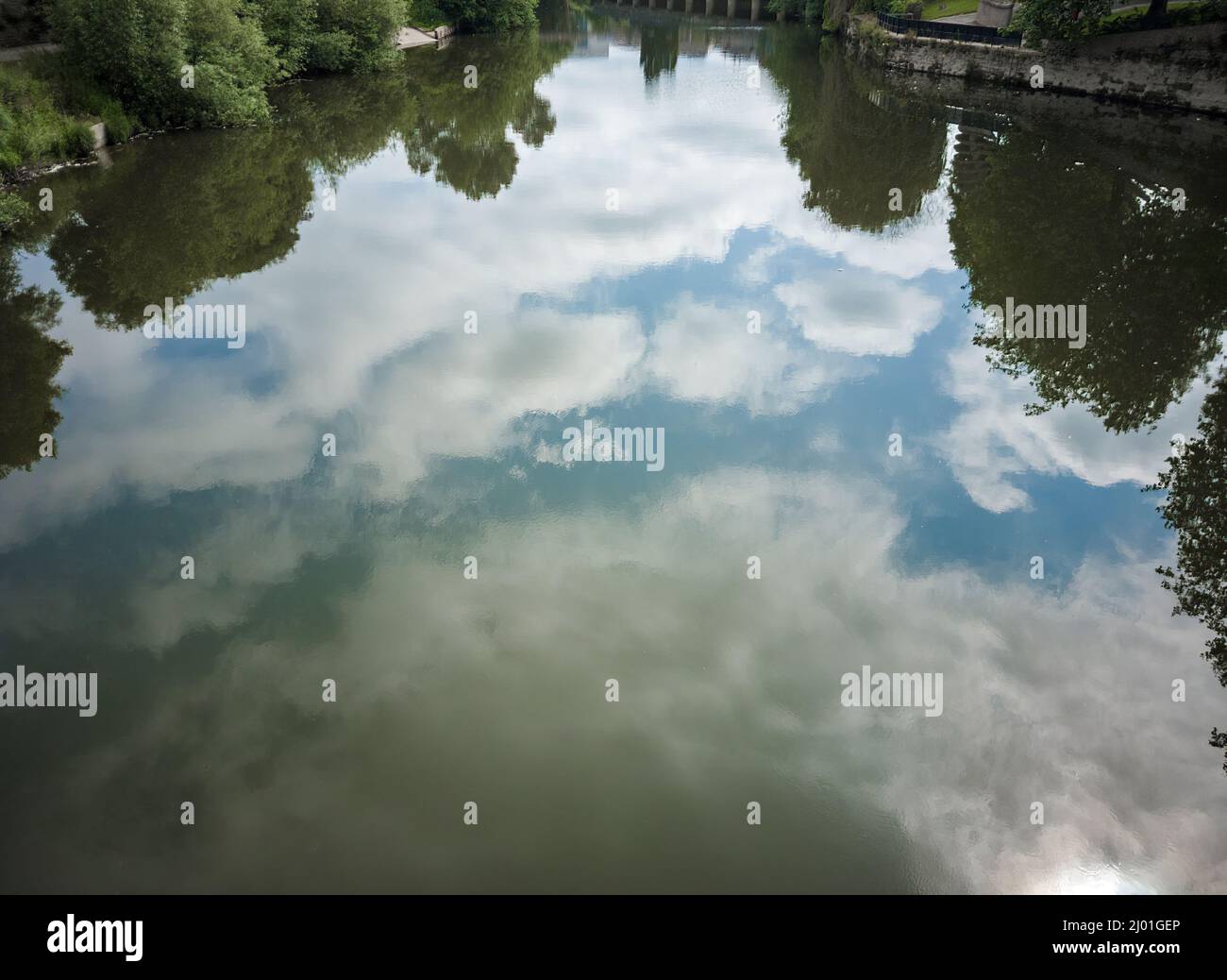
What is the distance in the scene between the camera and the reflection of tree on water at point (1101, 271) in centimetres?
1411

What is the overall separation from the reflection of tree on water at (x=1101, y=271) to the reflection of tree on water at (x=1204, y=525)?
867mm

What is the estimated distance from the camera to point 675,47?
66375 millimetres

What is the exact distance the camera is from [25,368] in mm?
13750

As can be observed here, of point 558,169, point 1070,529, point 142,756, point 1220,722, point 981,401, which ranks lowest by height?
point 142,756

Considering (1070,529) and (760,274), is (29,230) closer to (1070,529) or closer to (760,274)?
(760,274)

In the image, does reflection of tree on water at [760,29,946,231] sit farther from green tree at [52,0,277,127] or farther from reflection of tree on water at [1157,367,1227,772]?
green tree at [52,0,277,127]

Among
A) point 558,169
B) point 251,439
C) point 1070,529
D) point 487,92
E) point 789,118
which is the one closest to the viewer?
point 1070,529

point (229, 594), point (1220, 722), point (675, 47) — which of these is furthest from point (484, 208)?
point (675, 47)

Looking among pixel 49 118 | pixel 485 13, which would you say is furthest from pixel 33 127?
pixel 485 13

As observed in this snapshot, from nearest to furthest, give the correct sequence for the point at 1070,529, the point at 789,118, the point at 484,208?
the point at 1070,529 → the point at 484,208 → the point at 789,118

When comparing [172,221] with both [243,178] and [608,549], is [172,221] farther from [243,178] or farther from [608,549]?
[608,549]

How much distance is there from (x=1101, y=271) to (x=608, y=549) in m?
14.2

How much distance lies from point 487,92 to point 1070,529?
115ft

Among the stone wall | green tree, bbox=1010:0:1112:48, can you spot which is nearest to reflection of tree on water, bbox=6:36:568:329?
green tree, bbox=1010:0:1112:48
